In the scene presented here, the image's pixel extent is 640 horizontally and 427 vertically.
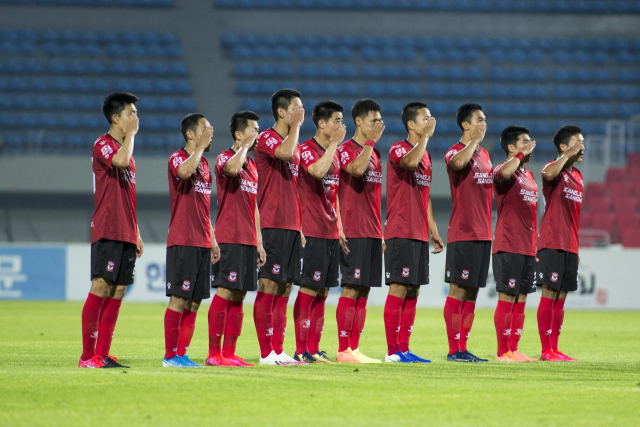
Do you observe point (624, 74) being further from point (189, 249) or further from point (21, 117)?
point (189, 249)

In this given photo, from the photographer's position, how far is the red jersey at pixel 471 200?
809cm

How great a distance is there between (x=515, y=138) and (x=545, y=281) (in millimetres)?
1521

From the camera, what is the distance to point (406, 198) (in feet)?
26.2

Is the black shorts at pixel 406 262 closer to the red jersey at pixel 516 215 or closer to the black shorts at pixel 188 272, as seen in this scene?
the red jersey at pixel 516 215

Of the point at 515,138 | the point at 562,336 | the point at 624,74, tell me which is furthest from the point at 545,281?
the point at 624,74

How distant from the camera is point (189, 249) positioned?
7000 mm

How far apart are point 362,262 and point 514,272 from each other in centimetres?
161

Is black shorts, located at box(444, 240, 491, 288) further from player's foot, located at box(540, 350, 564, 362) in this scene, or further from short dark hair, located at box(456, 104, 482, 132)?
short dark hair, located at box(456, 104, 482, 132)

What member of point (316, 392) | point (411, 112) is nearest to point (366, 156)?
point (411, 112)

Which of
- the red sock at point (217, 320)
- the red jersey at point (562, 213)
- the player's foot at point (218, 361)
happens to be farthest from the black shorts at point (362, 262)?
the red jersey at point (562, 213)

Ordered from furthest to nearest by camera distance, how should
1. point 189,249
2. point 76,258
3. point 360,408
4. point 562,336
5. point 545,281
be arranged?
point 76,258
point 562,336
point 545,281
point 189,249
point 360,408

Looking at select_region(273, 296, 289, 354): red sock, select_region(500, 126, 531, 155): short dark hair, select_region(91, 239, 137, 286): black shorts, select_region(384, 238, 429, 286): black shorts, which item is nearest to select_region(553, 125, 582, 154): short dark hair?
select_region(500, 126, 531, 155): short dark hair

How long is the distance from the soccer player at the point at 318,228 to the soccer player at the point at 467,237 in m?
1.15

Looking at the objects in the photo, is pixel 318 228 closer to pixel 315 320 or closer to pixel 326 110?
pixel 315 320
